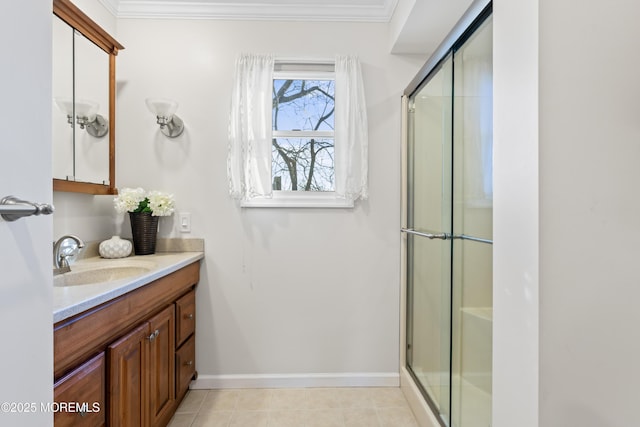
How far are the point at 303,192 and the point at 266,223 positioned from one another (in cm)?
32

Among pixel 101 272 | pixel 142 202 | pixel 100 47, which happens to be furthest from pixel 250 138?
pixel 101 272

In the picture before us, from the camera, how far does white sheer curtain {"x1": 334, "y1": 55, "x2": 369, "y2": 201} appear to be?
213 centimetres

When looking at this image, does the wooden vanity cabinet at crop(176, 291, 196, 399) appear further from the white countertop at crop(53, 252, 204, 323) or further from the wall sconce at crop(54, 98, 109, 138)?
the wall sconce at crop(54, 98, 109, 138)

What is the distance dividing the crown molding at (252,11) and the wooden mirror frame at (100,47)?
1.08ft

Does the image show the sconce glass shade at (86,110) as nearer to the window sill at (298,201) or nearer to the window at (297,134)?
the window at (297,134)

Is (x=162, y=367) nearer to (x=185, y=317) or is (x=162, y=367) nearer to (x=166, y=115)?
(x=185, y=317)

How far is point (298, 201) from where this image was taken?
2209 millimetres

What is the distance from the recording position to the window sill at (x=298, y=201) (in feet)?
7.15

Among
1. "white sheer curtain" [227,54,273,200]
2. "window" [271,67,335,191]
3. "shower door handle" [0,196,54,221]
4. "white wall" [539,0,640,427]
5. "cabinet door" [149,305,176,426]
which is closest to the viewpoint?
"shower door handle" [0,196,54,221]

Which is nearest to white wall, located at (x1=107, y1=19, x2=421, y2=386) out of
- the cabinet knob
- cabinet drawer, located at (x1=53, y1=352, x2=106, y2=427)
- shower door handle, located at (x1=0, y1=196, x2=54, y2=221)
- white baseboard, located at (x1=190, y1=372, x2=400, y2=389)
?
white baseboard, located at (x1=190, y1=372, x2=400, y2=389)

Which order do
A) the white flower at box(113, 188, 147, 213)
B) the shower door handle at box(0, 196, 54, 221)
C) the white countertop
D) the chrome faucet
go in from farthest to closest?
1. the white flower at box(113, 188, 147, 213)
2. the chrome faucet
3. the white countertop
4. the shower door handle at box(0, 196, 54, 221)

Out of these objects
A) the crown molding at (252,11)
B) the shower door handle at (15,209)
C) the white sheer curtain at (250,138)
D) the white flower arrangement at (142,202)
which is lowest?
the shower door handle at (15,209)

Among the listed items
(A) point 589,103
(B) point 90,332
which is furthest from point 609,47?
(B) point 90,332

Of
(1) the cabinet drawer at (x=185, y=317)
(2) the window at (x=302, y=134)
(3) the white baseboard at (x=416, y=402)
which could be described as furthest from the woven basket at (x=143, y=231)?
(3) the white baseboard at (x=416, y=402)
